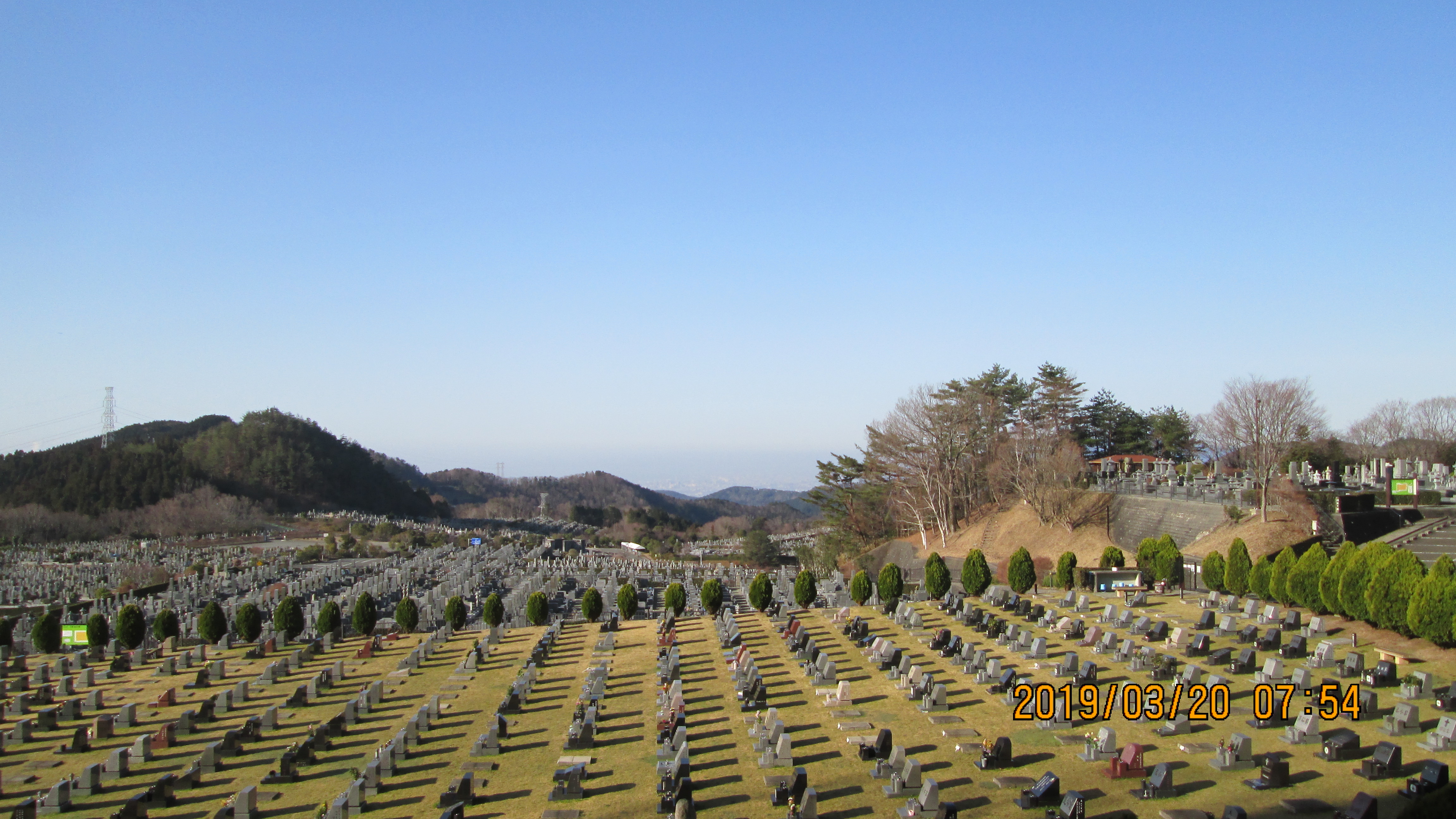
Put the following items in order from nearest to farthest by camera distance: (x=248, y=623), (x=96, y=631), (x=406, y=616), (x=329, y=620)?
(x=96, y=631)
(x=248, y=623)
(x=329, y=620)
(x=406, y=616)

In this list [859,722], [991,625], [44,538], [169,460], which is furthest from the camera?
[169,460]

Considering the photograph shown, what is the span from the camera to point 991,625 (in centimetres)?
2600

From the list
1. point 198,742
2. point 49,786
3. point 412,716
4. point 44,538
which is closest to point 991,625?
point 412,716

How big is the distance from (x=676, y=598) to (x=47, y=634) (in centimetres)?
1996

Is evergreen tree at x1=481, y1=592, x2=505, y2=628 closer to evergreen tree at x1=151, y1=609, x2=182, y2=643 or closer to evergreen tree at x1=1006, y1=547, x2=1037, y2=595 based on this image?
evergreen tree at x1=151, y1=609, x2=182, y2=643

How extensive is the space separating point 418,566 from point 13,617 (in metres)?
18.5

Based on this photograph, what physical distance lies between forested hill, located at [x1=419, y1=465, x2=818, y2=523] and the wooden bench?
410 ft

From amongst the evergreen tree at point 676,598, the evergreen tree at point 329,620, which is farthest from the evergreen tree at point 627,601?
the evergreen tree at point 329,620

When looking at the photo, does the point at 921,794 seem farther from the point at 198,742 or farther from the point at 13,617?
the point at 13,617

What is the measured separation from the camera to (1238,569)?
27.7m

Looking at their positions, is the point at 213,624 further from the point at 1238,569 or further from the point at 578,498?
the point at 578,498

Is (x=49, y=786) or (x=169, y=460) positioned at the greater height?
(x=169, y=460)

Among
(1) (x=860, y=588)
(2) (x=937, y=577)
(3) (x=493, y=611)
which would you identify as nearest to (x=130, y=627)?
(3) (x=493, y=611)

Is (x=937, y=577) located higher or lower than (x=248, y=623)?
higher
